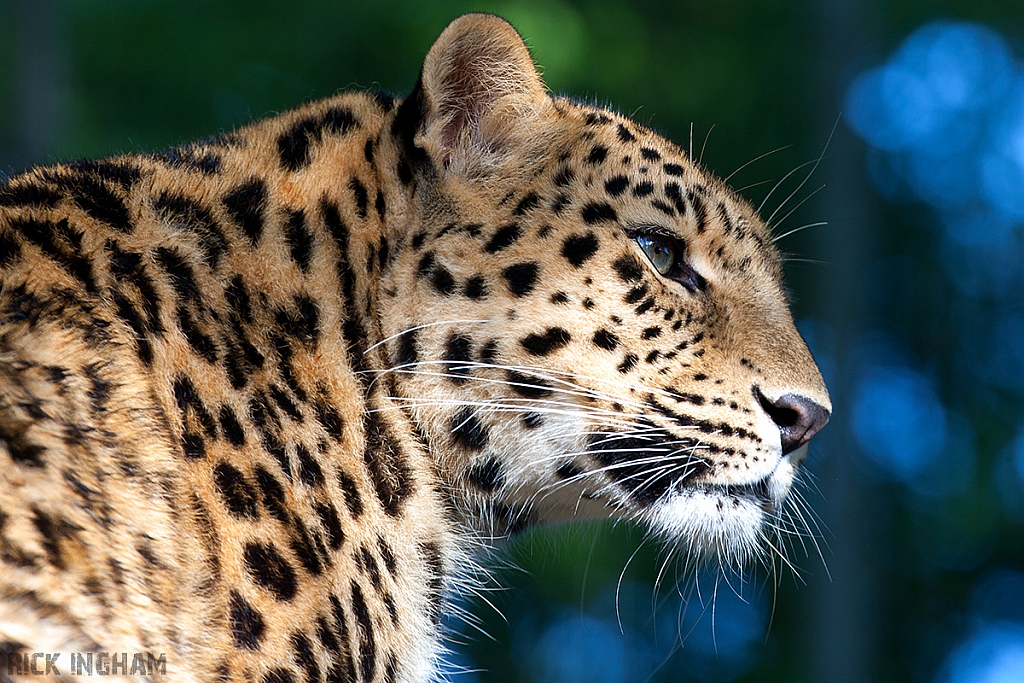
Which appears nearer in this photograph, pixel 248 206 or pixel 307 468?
pixel 307 468

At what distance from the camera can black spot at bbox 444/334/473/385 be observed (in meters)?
3.63

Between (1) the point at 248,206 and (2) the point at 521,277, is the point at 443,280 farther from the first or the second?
(1) the point at 248,206

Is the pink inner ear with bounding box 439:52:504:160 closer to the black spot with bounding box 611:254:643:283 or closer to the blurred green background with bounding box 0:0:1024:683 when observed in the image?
the black spot with bounding box 611:254:643:283

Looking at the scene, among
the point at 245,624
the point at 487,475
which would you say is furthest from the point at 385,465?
the point at 245,624

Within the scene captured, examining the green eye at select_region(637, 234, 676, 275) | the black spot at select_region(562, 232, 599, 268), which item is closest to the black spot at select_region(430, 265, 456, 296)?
the black spot at select_region(562, 232, 599, 268)

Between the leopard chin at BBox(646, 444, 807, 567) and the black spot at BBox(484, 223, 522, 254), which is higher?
the black spot at BBox(484, 223, 522, 254)

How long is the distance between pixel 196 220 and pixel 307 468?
2.97 ft

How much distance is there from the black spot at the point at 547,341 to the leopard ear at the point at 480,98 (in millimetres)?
676

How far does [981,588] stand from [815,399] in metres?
12.2

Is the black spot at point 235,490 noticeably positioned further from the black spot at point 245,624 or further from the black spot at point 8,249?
the black spot at point 8,249

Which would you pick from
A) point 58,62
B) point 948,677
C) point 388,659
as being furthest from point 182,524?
point 948,677

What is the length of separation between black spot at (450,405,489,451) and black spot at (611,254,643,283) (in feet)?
2.46

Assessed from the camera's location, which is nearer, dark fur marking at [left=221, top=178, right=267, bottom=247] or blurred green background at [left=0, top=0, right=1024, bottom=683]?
dark fur marking at [left=221, top=178, right=267, bottom=247]

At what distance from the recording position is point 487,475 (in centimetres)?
384
